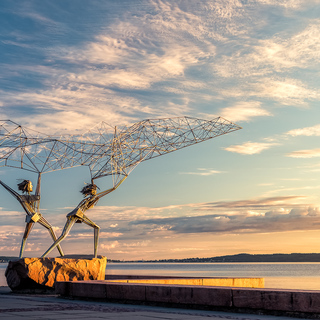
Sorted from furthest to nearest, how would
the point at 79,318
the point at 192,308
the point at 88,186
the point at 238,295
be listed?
the point at 88,186
the point at 192,308
the point at 238,295
the point at 79,318

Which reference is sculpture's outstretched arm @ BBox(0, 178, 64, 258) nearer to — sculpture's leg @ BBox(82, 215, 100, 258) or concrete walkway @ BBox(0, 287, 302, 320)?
sculpture's leg @ BBox(82, 215, 100, 258)

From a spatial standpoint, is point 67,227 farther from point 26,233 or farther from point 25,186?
point 25,186

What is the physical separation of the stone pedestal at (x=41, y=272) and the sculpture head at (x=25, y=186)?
5.60 metres

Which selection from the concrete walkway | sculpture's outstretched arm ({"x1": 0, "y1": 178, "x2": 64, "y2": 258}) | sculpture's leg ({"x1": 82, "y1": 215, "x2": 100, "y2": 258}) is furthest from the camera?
sculpture's leg ({"x1": 82, "y1": 215, "x2": 100, "y2": 258})

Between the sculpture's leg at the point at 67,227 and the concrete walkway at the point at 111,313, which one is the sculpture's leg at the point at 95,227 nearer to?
the sculpture's leg at the point at 67,227

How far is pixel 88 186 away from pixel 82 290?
1504 centimetres

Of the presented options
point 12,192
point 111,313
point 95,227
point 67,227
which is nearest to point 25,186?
point 12,192

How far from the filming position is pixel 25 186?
108ft

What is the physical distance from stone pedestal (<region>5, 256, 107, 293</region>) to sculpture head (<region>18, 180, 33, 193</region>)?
560 centimetres

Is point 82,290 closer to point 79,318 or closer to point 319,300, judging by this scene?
point 79,318

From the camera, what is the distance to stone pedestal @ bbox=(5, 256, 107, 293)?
28.6 m

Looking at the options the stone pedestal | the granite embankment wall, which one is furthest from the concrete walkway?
the stone pedestal

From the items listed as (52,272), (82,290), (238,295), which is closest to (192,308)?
(238,295)

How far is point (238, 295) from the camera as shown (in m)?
16.0
